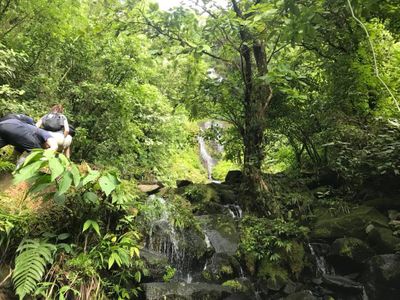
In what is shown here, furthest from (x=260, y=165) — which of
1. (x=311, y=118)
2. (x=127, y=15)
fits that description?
(x=127, y=15)

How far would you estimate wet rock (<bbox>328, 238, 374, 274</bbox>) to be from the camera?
6.83 meters

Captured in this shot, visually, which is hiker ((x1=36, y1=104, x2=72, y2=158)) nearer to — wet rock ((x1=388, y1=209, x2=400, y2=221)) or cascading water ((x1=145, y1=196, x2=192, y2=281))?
cascading water ((x1=145, y1=196, x2=192, y2=281))

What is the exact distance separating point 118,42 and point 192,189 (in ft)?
16.4

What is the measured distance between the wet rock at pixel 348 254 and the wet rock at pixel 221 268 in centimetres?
215

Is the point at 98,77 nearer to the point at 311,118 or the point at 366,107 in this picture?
the point at 311,118

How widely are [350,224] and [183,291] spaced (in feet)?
14.1

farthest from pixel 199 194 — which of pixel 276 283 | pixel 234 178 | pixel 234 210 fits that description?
pixel 276 283

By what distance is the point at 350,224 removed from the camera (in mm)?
7504

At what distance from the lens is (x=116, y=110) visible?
363 inches

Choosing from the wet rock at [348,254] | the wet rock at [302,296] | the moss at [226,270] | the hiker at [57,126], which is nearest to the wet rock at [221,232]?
the moss at [226,270]

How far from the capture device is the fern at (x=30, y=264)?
365 cm

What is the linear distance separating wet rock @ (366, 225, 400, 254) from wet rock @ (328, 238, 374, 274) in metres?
0.18

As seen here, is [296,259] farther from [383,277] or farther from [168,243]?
[168,243]

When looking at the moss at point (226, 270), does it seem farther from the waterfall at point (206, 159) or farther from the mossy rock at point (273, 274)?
the waterfall at point (206, 159)
